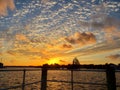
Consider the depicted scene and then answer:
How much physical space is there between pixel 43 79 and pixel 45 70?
384 millimetres

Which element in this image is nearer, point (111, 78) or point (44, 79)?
point (111, 78)

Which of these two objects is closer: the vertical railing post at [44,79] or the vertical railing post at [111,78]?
the vertical railing post at [111,78]

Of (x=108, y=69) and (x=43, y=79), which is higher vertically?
(x=108, y=69)

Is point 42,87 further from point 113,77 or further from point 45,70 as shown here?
point 113,77

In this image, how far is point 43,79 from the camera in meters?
7.17

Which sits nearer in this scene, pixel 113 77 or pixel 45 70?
pixel 113 77

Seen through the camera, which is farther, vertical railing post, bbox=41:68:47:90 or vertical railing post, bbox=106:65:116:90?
vertical railing post, bbox=41:68:47:90

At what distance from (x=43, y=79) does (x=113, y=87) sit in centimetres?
289

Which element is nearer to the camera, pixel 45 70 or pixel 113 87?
pixel 113 87

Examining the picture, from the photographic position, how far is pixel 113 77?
570 cm

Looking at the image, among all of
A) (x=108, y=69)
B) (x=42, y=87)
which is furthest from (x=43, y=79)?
(x=108, y=69)

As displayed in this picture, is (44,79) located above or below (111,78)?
below

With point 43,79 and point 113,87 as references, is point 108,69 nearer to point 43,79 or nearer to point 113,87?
point 113,87

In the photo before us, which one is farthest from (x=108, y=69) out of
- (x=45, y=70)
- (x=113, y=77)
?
(x=45, y=70)
